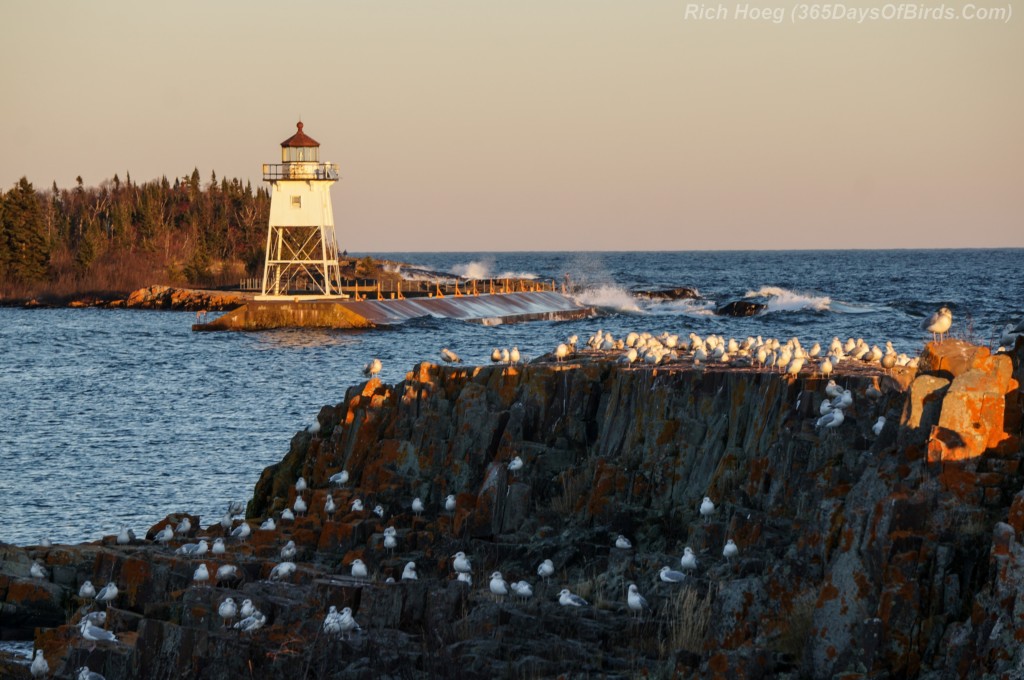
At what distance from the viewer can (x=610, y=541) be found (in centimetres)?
1909

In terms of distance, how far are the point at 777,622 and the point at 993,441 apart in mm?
2864

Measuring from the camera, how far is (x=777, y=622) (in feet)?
44.1

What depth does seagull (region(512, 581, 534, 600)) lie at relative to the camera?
54.5 feet

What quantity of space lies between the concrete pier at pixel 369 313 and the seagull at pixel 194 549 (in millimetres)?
58708

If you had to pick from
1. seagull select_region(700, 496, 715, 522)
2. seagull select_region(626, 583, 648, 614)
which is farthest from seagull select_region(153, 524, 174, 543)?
seagull select_region(626, 583, 648, 614)

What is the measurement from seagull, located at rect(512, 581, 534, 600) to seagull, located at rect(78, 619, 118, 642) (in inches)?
194

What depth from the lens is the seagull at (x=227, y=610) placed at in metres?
16.0

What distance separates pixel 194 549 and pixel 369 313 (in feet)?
198

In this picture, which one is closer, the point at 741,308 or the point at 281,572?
the point at 281,572

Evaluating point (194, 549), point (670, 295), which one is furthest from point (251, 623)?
point (670, 295)

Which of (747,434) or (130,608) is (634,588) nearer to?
(747,434)

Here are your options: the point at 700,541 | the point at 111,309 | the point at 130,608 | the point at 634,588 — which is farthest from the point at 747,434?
the point at 111,309

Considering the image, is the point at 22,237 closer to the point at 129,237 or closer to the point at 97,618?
the point at 129,237

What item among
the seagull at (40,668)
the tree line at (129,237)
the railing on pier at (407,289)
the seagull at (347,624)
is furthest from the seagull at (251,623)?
the tree line at (129,237)
